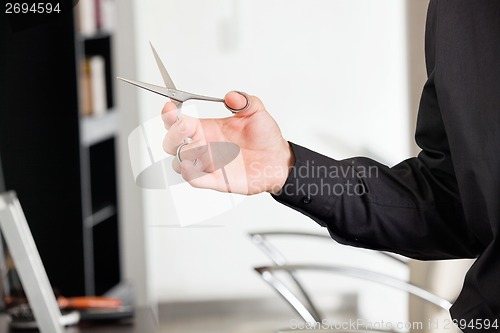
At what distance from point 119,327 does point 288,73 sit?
6.27ft

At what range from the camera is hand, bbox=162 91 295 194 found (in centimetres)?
85

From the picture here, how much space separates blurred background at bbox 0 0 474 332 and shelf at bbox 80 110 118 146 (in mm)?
14

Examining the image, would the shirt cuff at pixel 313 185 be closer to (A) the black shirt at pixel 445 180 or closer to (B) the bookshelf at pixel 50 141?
(A) the black shirt at pixel 445 180

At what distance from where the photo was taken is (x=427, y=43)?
1025 millimetres

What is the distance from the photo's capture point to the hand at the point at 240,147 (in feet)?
2.79

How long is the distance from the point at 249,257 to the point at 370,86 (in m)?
0.77

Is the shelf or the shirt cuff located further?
the shelf

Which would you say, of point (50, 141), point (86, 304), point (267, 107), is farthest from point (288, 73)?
point (86, 304)

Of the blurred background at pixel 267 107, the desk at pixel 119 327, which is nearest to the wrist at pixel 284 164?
the desk at pixel 119 327

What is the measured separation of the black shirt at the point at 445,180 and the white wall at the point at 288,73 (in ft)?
7.45

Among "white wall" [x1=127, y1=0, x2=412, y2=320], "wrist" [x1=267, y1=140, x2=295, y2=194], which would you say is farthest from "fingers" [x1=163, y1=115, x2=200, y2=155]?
"white wall" [x1=127, y1=0, x2=412, y2=320]

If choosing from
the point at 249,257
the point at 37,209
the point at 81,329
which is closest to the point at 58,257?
the point at 37,209

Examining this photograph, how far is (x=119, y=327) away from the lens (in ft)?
5.04

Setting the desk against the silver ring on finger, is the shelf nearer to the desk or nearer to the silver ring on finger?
the desk
